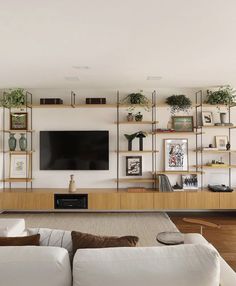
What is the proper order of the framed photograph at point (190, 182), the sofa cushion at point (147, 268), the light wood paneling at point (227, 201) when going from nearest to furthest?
1. the sofa cushion at point (147, 268)
2. the light wood paneling at point (227, 201)
3. the framed photograph at point (190, 182)

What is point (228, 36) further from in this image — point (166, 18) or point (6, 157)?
point (6, 157)

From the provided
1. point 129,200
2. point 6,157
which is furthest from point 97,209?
point 6,157

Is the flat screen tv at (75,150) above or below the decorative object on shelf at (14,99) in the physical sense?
below

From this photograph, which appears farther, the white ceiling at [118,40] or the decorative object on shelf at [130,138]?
the decorative object on shelf at [130,138]

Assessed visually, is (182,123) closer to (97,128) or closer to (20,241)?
(97,128)

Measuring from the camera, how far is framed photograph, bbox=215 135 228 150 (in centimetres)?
555

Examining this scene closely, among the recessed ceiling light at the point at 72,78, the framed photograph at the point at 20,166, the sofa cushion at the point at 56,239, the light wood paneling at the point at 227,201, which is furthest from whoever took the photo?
the framed photograph at the point at 20,166

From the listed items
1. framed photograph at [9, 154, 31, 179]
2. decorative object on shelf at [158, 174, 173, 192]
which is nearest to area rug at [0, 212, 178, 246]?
decorative object on shelf at [158, 174, 173, 192]

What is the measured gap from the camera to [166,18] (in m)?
2.54

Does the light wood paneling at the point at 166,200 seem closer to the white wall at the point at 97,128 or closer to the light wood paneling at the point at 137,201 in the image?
the light wood paneling at the point at 137,201

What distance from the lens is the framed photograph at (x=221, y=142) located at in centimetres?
555

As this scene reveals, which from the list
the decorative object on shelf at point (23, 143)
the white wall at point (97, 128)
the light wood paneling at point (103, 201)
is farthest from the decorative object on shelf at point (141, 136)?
the decorative object on shelf at point (23, 143)

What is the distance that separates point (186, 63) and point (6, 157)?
12.7 ft

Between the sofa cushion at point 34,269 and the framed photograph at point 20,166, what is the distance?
437 cm
